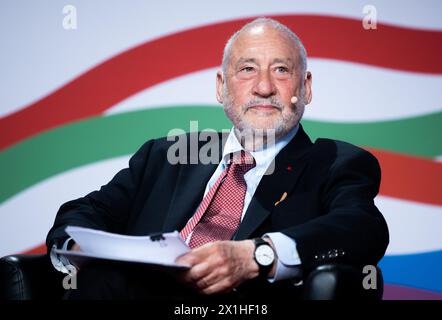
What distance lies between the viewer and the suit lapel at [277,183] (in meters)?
2.09

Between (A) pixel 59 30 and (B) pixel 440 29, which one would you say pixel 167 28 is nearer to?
(A) pixel 59 30

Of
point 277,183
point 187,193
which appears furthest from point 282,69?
point 187,193

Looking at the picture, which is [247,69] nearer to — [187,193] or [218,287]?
[187,193]

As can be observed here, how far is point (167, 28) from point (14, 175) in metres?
1.05

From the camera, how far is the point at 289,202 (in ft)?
6.97

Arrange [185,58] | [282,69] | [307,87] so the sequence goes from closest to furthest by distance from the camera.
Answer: [282,69] < [307,87] < [185,58]

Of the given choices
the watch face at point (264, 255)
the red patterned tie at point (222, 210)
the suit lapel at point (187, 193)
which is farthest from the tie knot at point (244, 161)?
the watch face at point (264, 255)

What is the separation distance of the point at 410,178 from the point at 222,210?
1277 mm

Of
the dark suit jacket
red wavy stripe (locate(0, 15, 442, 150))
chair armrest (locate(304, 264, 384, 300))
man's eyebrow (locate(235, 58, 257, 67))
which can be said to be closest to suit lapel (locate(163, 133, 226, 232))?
the dark suit jacket

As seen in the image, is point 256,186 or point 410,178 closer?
point 256,186

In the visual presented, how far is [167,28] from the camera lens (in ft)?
10.8

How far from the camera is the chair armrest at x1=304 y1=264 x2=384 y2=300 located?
162cm

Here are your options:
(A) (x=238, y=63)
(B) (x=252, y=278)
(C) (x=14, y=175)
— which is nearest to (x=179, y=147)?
(A) (x=238, y=63)
